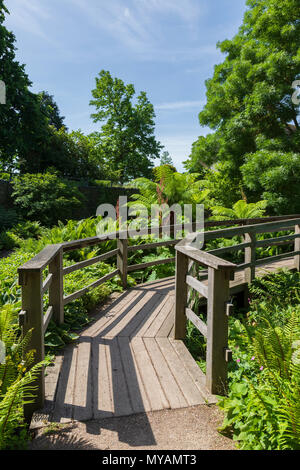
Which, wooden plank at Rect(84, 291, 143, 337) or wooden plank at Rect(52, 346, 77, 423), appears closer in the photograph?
wooden plank at Rect(52, 346, 77, 423)

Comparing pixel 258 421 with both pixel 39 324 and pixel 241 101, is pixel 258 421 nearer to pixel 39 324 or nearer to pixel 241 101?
pixel 39 324

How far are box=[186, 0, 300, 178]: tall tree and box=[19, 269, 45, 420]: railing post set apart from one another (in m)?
9.52

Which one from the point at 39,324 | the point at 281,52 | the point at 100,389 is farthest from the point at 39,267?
the point at 281,52

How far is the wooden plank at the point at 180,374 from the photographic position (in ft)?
6.66

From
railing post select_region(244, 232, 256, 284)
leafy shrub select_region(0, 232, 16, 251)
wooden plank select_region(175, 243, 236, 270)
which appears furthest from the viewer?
leafy shrub select_region(0, 232, 16, 251)

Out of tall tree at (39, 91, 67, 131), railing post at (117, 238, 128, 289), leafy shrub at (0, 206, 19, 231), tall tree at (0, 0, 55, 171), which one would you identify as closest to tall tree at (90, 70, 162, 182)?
tall tree at (39, 91, 67, 131)

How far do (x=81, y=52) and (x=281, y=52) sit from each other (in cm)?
635

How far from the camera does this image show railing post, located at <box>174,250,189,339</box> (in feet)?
9.44

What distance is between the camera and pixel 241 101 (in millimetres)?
10906

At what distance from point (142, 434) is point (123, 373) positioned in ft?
2.12

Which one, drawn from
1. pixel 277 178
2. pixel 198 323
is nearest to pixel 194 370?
pixel 198 323

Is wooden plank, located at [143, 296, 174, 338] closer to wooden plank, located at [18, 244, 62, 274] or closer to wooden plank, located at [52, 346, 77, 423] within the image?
wooden plank, located at [52, 346, 77, 423]

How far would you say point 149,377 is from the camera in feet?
7.45

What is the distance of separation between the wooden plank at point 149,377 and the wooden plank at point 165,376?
3 cm
